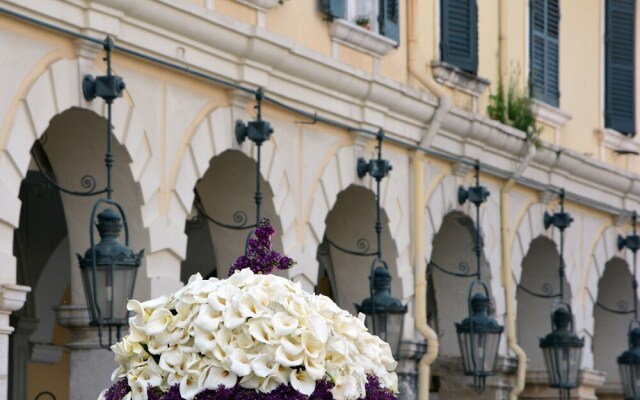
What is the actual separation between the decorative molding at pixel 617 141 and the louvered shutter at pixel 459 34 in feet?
11.4

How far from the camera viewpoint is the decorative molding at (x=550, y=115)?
17667 mm

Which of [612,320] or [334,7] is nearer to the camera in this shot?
[334,7]

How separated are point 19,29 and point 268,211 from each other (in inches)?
124

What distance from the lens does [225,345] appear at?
20.3ft

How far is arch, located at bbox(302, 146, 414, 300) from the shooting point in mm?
13578

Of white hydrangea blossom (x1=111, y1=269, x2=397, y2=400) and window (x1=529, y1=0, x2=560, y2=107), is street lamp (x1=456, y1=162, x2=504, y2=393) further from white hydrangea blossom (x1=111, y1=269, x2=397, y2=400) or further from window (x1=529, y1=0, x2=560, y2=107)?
white hydrangea blossom (x1=111, y1=269, x2=397, y2=400)

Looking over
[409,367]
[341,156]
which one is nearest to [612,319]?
[409,367]

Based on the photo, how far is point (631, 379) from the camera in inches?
716

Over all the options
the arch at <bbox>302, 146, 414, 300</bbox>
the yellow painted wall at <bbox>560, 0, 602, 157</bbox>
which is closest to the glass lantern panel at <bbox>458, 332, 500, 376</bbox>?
the arch at <bbox>302, 146, 414, 300</bbox>

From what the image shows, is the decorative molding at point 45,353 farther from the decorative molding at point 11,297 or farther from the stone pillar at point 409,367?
the decorative molding at point 11,297

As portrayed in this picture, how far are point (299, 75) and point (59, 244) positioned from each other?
264 centimetres

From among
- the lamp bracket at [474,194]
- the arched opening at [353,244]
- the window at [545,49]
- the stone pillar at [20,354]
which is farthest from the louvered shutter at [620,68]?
the stone pillar at [20,354]

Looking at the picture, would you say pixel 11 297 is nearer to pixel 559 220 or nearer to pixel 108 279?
pixel 108 279

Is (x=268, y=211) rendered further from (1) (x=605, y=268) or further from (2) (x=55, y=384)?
(1) (x=605, y=268)
